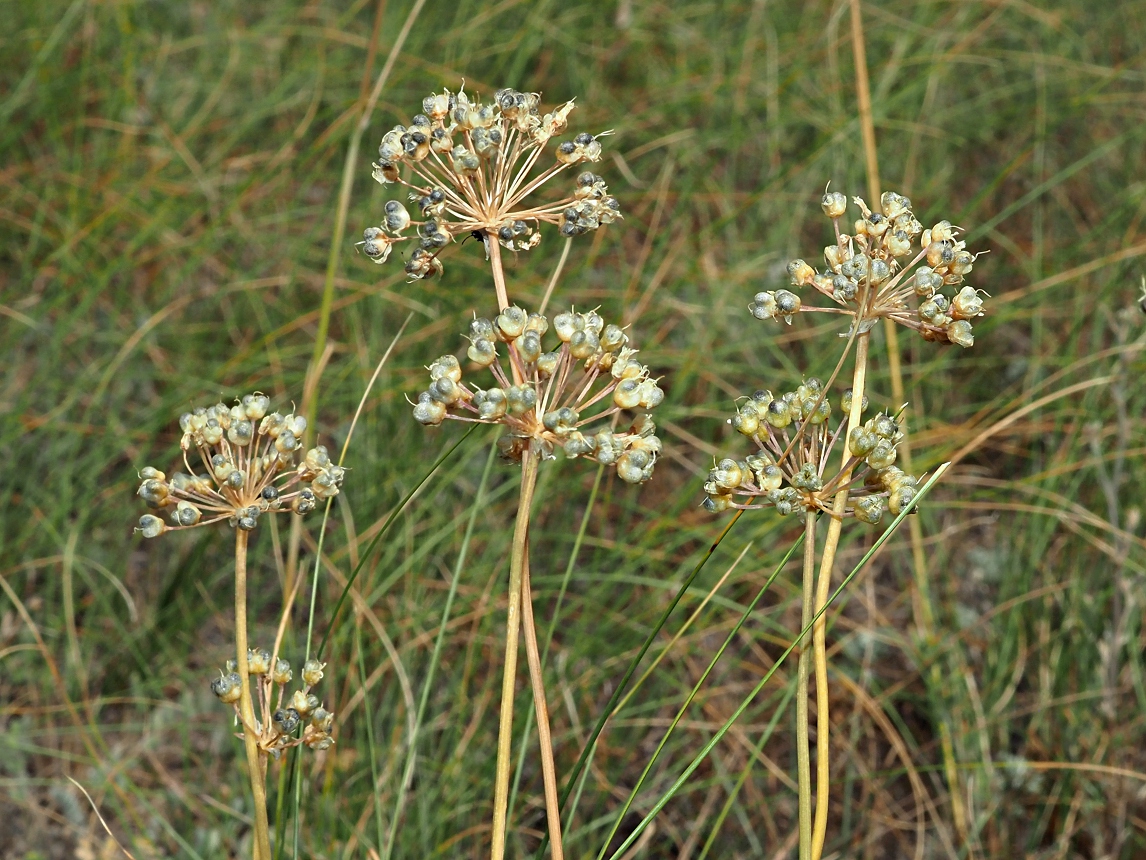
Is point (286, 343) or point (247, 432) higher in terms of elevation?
point (286, 343)

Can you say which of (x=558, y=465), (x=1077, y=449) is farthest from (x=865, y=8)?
(x=558, y=465)

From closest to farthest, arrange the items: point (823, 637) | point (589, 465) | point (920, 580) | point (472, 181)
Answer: point (823, 637)
point (472, 181)
point (920, 580)
point (589, 465)

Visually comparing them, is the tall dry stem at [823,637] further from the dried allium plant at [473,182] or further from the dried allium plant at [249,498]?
the dried allium plant at [249,498]

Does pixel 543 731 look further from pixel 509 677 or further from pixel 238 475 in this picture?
pixel 238 475

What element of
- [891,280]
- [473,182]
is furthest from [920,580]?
[473,182]

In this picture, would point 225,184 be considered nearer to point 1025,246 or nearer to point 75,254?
point 75,254

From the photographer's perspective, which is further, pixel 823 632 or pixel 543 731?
pixel 823 632

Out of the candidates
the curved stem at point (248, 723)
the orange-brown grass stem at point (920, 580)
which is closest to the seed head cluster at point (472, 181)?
the curved stem at point (248, 723)
